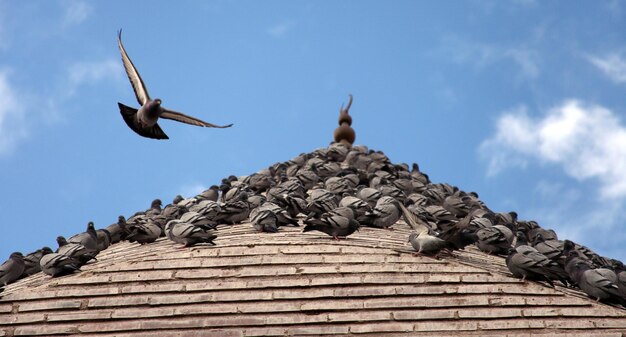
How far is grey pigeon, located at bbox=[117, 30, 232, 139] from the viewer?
13.9 metres

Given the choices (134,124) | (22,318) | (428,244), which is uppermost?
(134,124)

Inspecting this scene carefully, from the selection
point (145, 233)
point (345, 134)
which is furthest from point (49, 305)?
point (345, 134)

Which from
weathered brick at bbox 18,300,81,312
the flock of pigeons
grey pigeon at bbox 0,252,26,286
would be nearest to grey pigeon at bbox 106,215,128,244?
the flock of pigeons

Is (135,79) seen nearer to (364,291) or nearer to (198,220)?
(198,220)

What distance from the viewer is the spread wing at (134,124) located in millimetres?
14133

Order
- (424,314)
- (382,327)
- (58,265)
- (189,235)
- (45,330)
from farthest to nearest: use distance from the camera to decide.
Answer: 1. (189,235)
2. (58,265)
3. (45,330)
4. (424,314)
5. (382,327)

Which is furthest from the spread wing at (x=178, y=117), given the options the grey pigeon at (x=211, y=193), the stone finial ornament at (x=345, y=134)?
the stone finial ornament at (x=345, y=134)

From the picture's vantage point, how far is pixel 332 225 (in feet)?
44.7

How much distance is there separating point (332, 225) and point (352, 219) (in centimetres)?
40

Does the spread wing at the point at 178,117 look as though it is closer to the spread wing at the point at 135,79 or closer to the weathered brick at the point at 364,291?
the spread wing at the point at 135,79

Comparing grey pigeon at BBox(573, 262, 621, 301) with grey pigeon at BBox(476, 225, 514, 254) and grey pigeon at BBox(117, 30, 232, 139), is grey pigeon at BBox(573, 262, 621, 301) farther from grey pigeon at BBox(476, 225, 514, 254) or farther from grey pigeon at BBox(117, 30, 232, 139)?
grey pigeon at BBox(117, 30, 232, 139)

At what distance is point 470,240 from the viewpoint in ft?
44.4

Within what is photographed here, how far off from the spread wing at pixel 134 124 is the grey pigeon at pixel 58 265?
5.62 feet

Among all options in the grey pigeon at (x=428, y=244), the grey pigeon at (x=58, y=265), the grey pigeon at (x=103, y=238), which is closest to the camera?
the grey pigeon at (x=428, y=244)
